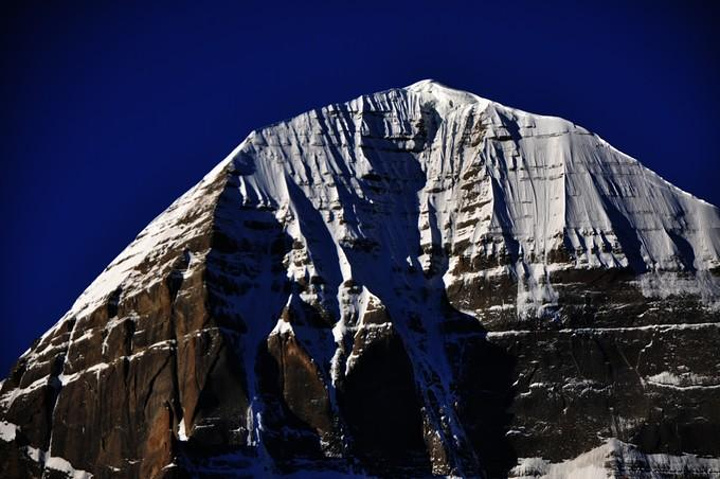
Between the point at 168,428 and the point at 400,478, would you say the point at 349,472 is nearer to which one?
the point at 400,478

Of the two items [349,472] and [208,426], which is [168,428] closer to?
[208,426]

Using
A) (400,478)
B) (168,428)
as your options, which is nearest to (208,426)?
(168,428)

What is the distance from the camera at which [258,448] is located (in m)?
198

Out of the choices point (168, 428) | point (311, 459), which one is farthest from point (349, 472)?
point (168, 428)

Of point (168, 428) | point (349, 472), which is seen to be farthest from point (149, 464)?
point (349, 472)

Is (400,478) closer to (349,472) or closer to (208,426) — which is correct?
(349,472)

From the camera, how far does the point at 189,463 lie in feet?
634

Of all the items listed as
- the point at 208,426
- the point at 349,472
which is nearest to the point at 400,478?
the point at 349,472

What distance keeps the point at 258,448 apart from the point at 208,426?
17.7 feet

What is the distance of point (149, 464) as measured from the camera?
196250 millimetres

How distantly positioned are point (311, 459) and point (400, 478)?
8617 millimetres

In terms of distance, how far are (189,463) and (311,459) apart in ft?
41.1

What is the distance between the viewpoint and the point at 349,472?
652ft

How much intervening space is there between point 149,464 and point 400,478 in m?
23.7
